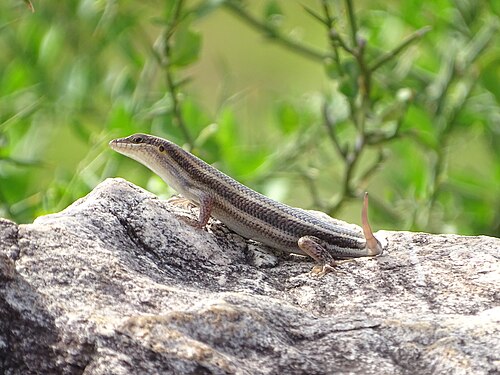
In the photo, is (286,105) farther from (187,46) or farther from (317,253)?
(317,253)

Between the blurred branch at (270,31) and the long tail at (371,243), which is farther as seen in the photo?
the blurred branch at (270,31)

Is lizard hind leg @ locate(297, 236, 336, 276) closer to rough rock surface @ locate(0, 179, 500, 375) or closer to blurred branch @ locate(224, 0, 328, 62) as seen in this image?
rough rock surface @ locate(0, 179, 500, 375)

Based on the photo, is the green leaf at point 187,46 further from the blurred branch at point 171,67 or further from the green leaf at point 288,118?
the green leaf at point 288,118

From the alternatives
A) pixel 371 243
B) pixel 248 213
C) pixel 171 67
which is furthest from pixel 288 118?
pixel 371 243

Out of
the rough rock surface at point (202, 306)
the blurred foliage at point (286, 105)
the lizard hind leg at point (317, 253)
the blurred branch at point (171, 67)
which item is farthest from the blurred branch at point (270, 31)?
the rough rock surface at point (202, 306)

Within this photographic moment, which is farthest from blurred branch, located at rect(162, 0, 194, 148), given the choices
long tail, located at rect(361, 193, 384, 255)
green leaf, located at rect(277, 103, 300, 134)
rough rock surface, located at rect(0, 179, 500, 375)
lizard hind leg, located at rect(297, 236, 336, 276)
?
long tail, located at rect(361, 193, 384, 255)

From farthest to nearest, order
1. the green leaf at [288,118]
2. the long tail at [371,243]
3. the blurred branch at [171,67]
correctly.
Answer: the green leaf at [288,118]
the blurred branch at [171,67]
the long tail at [371,243]
